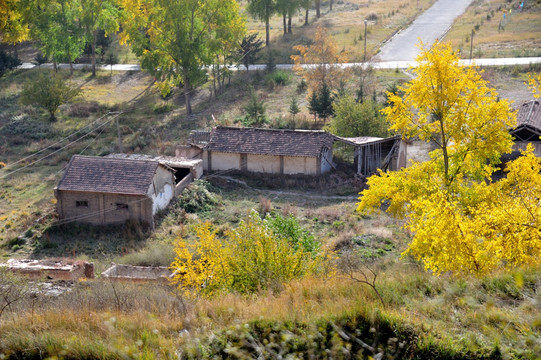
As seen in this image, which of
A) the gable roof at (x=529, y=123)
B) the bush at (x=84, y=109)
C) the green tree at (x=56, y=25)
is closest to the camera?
the gable roof at (x=529, y=123)

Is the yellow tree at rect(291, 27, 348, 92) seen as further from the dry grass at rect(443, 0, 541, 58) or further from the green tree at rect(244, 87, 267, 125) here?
the dry grass at rect(443, 0, 541, 58)

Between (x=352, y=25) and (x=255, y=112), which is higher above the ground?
(x=352, y=25)

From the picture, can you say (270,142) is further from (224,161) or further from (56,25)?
(56,25)

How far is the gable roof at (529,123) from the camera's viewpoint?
27.1 meters

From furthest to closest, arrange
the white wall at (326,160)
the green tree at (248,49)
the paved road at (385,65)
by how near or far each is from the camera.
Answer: the green tree at (248,49), the paved road at (385,65), the white wall at (326,160)

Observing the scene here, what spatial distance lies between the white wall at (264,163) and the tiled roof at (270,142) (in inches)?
17.5

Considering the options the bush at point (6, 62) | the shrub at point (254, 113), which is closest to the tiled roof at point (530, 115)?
the shrub at point (254, 113)

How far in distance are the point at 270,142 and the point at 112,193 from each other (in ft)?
31.7

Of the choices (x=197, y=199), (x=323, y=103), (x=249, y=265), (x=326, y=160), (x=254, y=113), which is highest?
(x=249, y=265)

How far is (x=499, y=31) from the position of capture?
54.3m

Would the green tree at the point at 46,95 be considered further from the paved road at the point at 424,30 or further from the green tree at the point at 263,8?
the paved road at the point at 424,30

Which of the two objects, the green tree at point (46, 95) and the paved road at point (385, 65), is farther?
the paved road at point (385, 65)

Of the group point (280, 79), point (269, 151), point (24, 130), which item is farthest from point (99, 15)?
point (269, 151)

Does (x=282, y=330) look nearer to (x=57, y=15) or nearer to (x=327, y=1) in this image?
(x=57, y=15)
